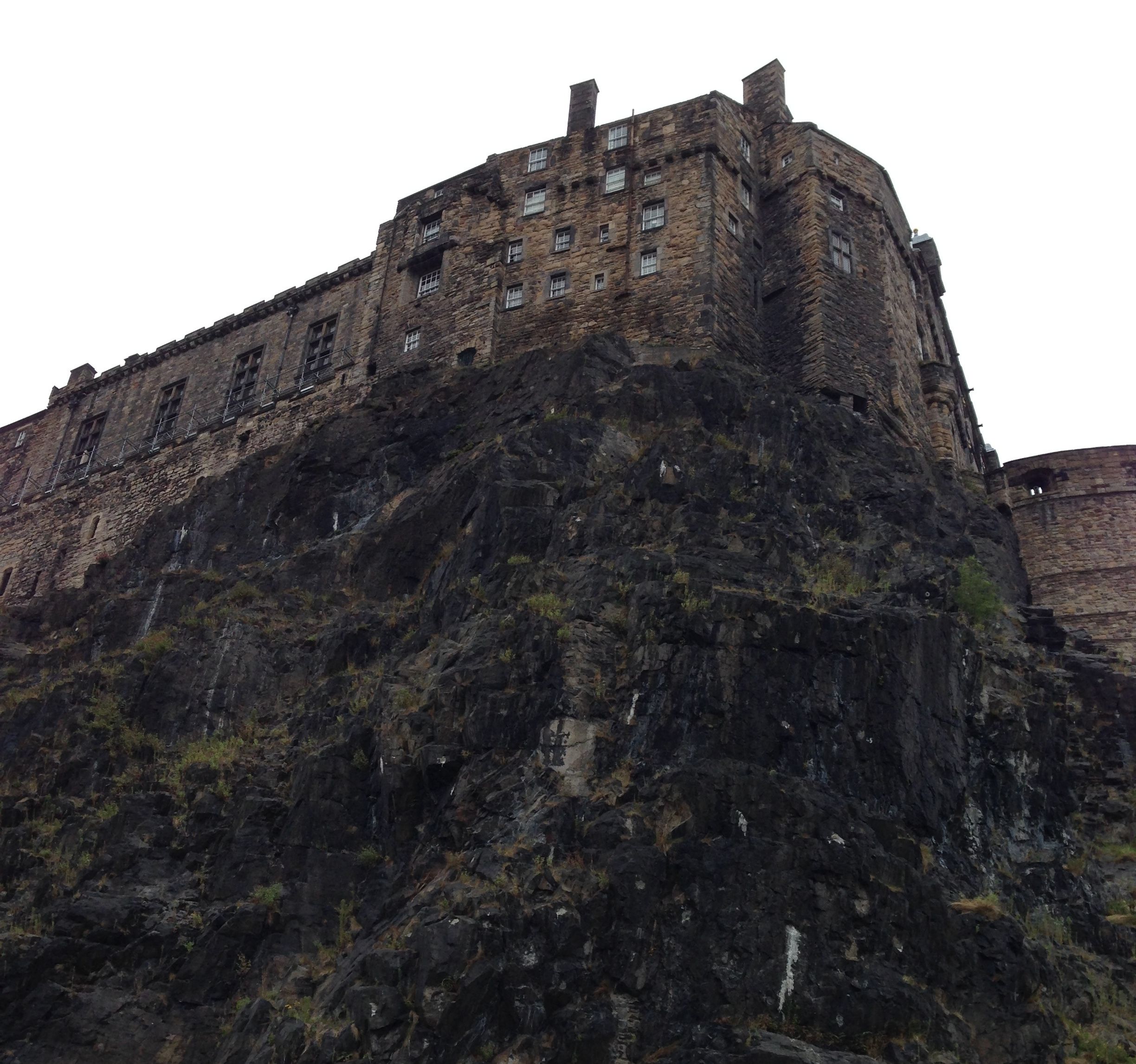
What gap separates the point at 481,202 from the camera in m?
43.7

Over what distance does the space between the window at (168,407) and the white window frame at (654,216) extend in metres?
18.0

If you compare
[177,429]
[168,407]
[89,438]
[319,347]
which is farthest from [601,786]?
[89,438]

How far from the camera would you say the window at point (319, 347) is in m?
43.9

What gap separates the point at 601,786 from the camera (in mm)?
21234

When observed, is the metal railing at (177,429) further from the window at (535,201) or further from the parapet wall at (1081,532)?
the parapet wall at (1081,532)

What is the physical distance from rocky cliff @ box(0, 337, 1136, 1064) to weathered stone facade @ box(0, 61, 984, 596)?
18.8ft

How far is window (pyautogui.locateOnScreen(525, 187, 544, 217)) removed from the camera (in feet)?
140

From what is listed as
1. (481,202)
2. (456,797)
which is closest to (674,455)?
(456,797)

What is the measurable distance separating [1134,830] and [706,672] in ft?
28.1

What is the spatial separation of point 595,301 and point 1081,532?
49.8ft

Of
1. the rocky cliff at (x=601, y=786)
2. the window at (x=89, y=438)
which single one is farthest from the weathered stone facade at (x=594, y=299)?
the rocky cliff at (x=601, y=786)

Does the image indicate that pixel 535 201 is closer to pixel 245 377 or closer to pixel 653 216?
pixel 653 216

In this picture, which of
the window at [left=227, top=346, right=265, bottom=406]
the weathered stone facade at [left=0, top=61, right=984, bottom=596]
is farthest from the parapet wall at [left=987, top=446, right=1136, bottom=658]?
the window at [left=227, top=346, right=265, bottom=406]

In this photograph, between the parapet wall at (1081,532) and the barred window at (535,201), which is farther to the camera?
the barred window at (535,201)
